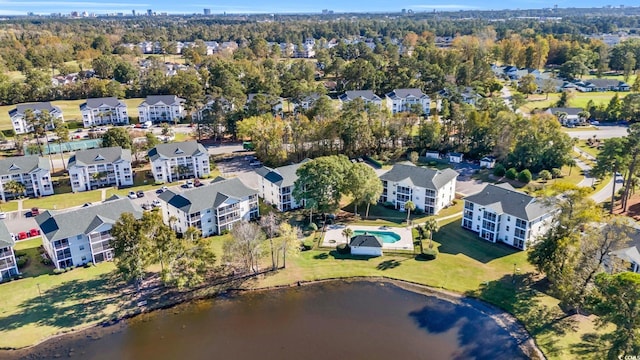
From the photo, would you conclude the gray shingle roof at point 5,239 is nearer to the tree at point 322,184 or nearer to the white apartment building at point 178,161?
the white apartment building at point 178,161

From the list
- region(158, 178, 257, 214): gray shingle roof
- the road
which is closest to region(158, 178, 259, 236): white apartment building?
region(158, 178, 257, 214): gray shingle roof

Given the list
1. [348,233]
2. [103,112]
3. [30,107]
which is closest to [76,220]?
[348,233]

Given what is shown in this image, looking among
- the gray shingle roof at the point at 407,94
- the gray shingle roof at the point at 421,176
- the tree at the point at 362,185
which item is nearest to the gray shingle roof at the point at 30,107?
the tree at the point at 362,185

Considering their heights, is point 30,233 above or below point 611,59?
below

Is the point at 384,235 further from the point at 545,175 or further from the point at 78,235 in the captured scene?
the point at 78,235

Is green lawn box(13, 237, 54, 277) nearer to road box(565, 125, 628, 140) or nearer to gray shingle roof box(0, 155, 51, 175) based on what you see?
gray shingle roof box(0, 155, 51, 175)

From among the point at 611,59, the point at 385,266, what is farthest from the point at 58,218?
the point at 611,59

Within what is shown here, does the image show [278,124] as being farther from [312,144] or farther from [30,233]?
[30,233]
